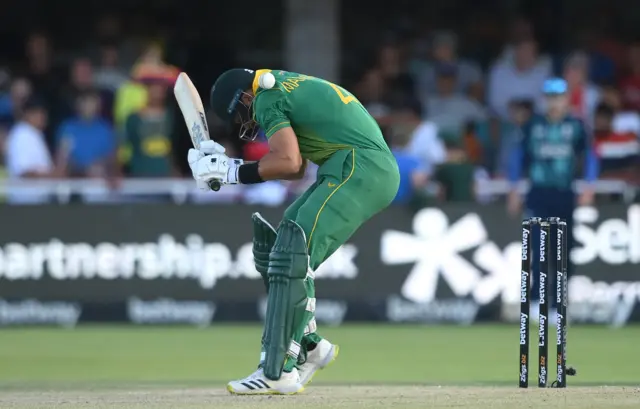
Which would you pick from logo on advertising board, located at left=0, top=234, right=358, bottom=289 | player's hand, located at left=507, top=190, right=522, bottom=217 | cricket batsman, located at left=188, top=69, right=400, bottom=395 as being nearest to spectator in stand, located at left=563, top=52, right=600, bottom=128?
player's hand, located at left=507, top=190, right=522, bottom=217

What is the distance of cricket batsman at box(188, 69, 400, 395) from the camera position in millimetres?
7355

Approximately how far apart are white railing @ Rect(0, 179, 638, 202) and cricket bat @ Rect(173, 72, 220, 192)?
573 centimetres

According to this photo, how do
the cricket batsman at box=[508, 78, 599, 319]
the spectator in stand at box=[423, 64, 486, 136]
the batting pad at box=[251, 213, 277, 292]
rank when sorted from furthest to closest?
the spectator in stand at box=[423, 64, 486, 136]
the cricket batsman at box=[508, 78, 599, 319]
the batting pad at box=[251, 213, 277, 292]

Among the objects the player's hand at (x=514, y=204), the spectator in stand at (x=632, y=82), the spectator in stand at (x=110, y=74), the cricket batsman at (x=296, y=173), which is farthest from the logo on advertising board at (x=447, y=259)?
the cricket batsman at (x=296, y=173)

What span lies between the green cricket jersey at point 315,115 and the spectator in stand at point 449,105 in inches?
306

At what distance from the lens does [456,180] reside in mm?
13805

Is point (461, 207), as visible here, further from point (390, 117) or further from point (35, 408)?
point (35, 408)

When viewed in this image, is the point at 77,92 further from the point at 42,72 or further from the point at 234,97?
the point at 234,97

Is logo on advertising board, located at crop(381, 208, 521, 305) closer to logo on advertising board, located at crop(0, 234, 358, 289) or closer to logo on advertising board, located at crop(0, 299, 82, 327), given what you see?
logo on advertising board, located at crop(0, 234, 358, 289)

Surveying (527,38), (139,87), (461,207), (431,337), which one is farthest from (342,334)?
(527,38)

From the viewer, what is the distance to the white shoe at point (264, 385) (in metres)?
7.42

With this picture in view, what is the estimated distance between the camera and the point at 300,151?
7.69 m

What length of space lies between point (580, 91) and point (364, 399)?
8.36 m

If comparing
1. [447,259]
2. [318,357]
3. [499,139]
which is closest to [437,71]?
[499,139]
